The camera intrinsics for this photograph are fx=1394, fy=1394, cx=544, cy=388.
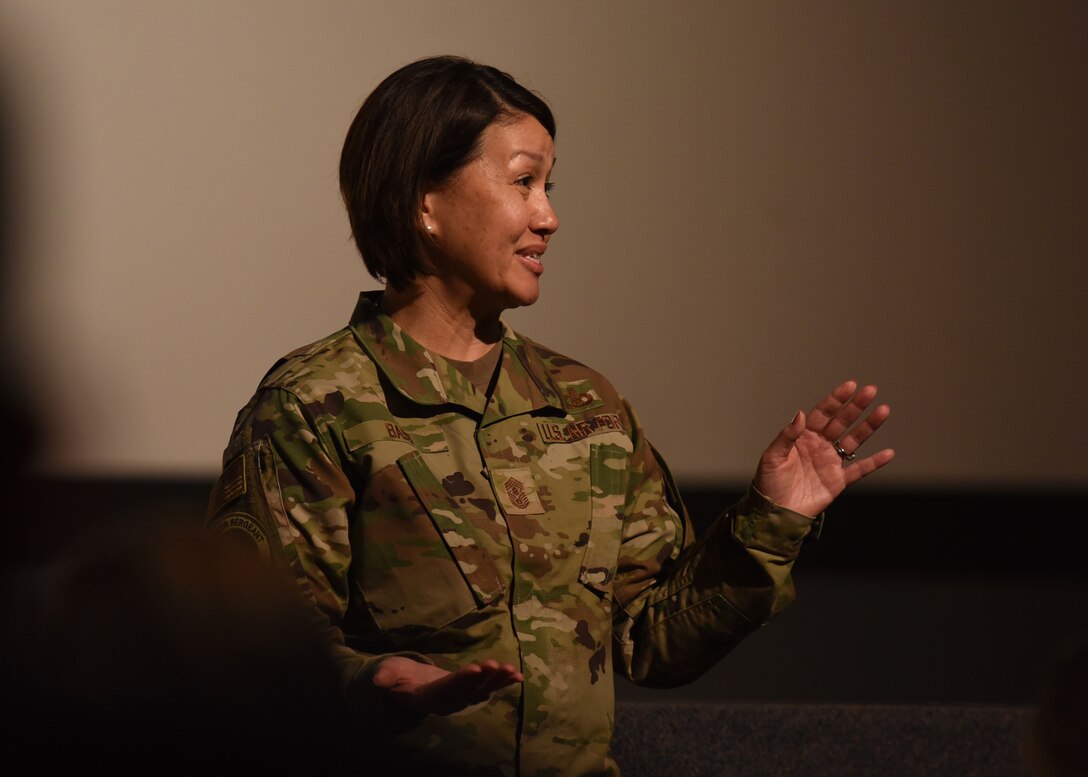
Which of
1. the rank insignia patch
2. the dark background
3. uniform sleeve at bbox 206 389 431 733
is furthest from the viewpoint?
the dark background

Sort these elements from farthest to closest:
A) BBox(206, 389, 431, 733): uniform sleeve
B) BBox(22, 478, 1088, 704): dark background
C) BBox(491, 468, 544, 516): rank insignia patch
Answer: BBox(22, 478, 1088, 704): dark background → BBox(491, 468, 544, 516): rank insignia patch → BBox(206, 389, 431, 733): uniform sleeve

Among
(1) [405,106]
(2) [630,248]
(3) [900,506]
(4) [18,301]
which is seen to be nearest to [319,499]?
(1) [405,106]

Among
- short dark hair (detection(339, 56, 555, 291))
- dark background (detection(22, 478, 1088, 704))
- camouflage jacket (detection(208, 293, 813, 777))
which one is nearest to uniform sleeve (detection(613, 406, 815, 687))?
camouflage jacket (detection(208, 293, 813, 777))

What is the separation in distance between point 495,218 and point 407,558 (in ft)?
1.37

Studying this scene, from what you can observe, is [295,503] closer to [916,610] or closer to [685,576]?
[685,576]

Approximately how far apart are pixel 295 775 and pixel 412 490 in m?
1.06

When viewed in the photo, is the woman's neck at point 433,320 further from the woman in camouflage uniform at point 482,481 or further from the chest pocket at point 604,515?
the chest pocket at point 604,515

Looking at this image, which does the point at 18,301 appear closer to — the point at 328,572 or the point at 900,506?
the point at 328,572

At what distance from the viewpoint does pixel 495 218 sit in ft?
5.44

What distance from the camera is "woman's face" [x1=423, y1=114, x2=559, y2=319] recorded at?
1.66 meters

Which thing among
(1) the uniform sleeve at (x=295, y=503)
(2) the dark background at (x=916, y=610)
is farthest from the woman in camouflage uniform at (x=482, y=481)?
(2) the dark background at (x=916, y=610)

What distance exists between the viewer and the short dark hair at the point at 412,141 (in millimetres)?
1638

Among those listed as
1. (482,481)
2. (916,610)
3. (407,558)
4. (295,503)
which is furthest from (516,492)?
(916,610)

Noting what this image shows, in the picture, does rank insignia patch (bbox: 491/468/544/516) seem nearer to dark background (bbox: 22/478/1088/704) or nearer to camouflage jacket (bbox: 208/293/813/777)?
camouflage jacket (bbox: 208/293/813/777)
